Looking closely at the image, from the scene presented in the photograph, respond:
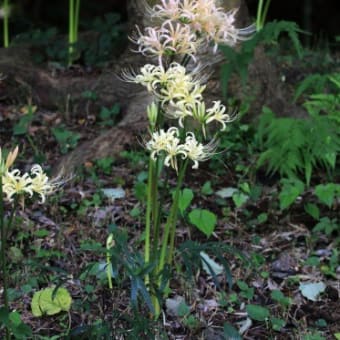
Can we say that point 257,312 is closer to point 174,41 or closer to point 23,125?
point 174,41

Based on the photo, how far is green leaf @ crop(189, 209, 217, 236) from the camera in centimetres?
324

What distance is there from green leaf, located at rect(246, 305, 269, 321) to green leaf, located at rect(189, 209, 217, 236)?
0.39 metres

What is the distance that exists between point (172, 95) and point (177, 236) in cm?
122

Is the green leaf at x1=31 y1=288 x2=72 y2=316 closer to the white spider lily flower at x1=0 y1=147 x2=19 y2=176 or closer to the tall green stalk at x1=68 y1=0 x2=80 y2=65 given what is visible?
the white spider lily flower at x1=0 y1=147 x2=19 y2=176

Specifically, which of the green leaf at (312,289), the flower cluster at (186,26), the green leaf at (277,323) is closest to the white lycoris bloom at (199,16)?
the flower cluster at (186,26)

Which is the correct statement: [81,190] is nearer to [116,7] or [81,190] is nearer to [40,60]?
[40,60]

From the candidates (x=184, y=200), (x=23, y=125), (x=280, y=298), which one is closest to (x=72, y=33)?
(x=23, y=125)

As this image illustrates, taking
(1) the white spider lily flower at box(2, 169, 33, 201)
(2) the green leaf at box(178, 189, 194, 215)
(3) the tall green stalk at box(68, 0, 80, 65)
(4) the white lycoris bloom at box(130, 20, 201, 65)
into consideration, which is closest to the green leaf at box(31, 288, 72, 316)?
(2) the green leaf at box(178, 189, 194, 215)

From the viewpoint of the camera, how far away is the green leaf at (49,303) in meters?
2.94

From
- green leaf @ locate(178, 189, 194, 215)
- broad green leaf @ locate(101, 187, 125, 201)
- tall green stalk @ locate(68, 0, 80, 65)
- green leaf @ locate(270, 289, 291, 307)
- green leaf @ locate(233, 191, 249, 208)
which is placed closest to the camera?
green leaf @ locate(270, 289, 291, 307)

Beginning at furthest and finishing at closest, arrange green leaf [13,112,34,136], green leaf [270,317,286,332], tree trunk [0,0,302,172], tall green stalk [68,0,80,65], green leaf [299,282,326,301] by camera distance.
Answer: tall green stalk [68,0,80,65], green leaf [13,112,34,136], tree trunk [0,0,302,172], green leaf [299,282,326,301], green leaf [270,317,286,332]

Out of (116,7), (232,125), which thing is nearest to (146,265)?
(232,125)

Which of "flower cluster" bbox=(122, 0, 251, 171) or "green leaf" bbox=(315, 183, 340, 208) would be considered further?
"green leaf" bbox=(315, 183, 340, 208)

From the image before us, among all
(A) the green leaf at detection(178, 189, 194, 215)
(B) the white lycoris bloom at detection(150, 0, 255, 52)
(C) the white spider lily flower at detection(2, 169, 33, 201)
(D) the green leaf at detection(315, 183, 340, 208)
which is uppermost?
(B) the white lycoris bloom at detection(150, 0, 255, 52)
